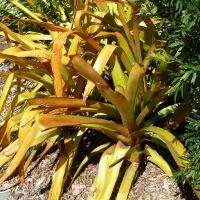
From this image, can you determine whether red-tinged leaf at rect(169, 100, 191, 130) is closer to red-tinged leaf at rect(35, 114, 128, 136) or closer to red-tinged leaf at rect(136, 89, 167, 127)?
red-tinged leaf at rect(136, 89, 167, 127)

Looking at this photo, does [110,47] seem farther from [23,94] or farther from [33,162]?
[33,162]

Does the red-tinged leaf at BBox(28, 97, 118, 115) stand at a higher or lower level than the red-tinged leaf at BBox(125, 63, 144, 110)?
lower

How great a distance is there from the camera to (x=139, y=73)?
4.83ft

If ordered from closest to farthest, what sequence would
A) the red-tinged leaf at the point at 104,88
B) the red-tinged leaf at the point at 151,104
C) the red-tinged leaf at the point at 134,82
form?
the red-tinged leaf at the point at 104,88 → the red-tinged leaf at the point at 134,82 → the red-tinged leaf at the point at 151,104

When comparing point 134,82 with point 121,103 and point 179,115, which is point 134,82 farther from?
point 179,115

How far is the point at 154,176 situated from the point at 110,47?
75 centimetres

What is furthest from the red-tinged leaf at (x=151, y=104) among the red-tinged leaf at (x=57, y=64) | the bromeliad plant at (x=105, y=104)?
the red-tinged leaf at (x=57, y=64)

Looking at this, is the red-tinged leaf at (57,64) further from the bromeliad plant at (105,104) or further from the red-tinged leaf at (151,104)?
the red-tinged leaf at (151,104)

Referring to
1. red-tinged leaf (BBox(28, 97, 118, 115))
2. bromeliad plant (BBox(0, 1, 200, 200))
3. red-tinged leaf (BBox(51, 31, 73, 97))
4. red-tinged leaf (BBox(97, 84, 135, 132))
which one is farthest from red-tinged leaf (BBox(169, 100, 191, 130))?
red-tinged leaf (BBox(51, 31, 73, 97))

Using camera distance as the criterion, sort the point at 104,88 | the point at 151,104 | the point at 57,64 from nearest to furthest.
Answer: the point at 104,88 → the point at 57,64 → the point at 151,104

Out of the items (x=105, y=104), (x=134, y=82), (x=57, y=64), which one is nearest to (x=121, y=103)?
(x=134, y=82)

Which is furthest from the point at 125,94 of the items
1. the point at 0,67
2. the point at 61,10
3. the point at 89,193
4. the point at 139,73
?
the point at 0,67

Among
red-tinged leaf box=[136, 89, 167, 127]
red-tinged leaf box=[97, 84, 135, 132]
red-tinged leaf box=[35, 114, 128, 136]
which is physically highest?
red-tinged leaf box=[136, 89, 167, 127]

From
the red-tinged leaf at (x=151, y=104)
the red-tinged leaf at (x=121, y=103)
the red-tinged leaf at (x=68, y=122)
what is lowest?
the red-tinged leaf at (x=68, y=122)
